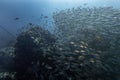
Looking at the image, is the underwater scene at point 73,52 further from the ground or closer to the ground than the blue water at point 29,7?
closer to the ground

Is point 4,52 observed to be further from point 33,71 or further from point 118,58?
point 118,58

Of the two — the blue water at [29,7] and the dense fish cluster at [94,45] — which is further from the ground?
the blue water at [29,7]

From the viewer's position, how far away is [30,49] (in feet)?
32.1

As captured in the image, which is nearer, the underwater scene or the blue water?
the underwater scene

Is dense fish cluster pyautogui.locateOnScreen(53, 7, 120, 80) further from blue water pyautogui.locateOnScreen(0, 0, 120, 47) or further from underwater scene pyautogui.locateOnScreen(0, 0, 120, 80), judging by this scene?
blue water pyautogui.locateOnScreen(0, 0, 120, 47)

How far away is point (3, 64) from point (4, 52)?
A: 1.03m

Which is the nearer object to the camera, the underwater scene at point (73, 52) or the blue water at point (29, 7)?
the underwater scene at point (73, 52)

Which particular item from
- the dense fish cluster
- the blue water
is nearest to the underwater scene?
the dense fish cluster

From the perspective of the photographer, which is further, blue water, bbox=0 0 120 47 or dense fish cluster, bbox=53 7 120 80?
blue water, bbox=0 0 120 47

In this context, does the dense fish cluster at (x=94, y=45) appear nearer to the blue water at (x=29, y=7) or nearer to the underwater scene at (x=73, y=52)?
the underwater scene at (x=73, y=52)

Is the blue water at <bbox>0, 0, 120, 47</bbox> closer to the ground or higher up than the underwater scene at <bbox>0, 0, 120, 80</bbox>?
higher up

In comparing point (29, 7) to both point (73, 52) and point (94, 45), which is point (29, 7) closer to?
point (94, 45)

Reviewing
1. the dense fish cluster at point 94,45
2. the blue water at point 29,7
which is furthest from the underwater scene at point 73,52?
the blue water at point 29,7

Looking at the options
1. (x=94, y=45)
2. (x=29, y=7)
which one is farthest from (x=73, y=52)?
(x=29, y=7)
